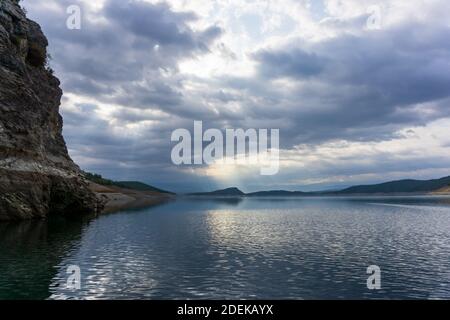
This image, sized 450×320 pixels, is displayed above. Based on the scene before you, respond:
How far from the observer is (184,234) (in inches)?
2515

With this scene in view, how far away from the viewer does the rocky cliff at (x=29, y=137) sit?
72.9 meters

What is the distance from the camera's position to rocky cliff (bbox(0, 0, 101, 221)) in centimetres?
7288

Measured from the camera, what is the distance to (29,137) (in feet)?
254
